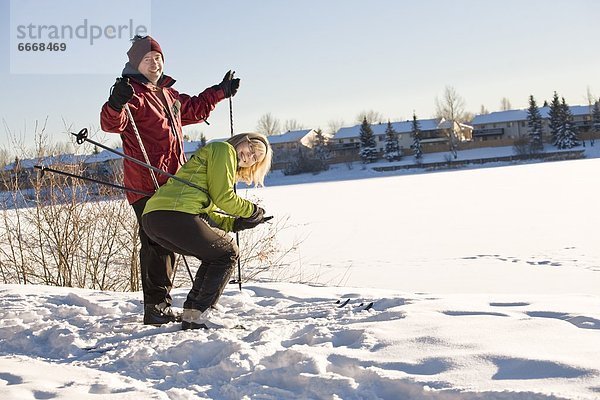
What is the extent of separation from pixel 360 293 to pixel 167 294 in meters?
1.41

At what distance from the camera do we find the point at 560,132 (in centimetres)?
5347

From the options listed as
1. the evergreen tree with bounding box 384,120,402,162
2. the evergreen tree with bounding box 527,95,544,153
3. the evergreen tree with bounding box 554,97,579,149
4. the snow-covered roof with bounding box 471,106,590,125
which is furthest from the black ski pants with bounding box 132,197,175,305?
the snow-covered roof with bounding box 471,106,590,125

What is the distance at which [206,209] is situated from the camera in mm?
3461

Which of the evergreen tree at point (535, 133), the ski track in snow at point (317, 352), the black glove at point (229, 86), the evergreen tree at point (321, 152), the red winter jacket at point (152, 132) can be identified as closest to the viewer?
the ski track in snow at point (317, 352)

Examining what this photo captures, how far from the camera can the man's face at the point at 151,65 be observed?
3758 millimetres

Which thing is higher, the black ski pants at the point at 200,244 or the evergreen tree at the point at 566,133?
the evergreen tree at the point at 566,133

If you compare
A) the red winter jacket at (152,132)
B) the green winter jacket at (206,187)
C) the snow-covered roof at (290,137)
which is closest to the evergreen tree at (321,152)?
the snow-covered roof at (290,137)

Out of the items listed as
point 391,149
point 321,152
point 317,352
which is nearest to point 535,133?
point 391,149

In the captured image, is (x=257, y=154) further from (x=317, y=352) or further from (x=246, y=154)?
(x=317, y=352)

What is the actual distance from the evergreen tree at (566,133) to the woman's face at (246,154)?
181 ft

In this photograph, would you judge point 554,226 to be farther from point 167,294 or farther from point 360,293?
point 167,294

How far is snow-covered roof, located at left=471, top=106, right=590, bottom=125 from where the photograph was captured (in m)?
71.9

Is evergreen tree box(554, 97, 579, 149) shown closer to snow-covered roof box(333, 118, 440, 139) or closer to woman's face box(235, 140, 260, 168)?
snow-covered roof box(333, 118, 440, 139)

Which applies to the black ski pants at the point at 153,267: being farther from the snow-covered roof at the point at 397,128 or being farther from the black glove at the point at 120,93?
the snow-covered roof at the point at 397,128
